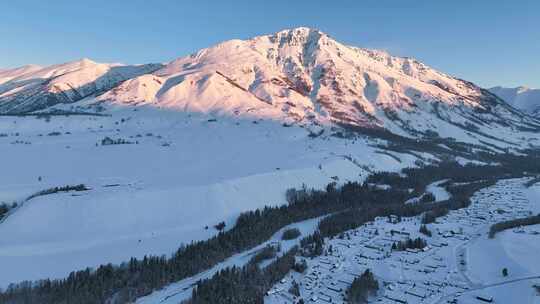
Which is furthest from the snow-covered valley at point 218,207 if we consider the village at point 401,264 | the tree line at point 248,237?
the tree line at point 248,237

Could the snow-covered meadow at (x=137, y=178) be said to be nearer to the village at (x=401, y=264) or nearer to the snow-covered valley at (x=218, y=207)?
the snow-covered valley at (x=218, y=207)

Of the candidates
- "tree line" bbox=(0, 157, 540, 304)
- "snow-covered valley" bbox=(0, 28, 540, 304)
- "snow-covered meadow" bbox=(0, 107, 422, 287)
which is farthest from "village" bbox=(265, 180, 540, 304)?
"snow-covered meadow" bbox=(0, 107, 422, 287)

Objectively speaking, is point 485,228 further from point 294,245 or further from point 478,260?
point 294,245

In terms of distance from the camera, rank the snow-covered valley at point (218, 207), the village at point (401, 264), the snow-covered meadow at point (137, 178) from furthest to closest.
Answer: the snow-covered meadow at point (137, 178), the snow-covered valley at point (218, 207), the village at point (401, 264)

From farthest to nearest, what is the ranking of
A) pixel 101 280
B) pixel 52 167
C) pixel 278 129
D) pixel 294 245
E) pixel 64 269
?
1. pixel 278 129
2. pixel 52 167
3. pixel 294 245
4. pixel 64 269
5. pixel 101 280

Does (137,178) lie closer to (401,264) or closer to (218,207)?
(218,207)

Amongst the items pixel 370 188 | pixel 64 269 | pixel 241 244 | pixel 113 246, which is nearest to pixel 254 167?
pixel 370 188

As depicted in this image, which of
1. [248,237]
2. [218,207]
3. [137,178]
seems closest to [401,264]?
[248,237]

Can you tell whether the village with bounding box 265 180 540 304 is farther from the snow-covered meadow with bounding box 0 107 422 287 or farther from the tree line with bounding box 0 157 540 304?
the snow-covered meadow with bounding box 0 107 422 287
